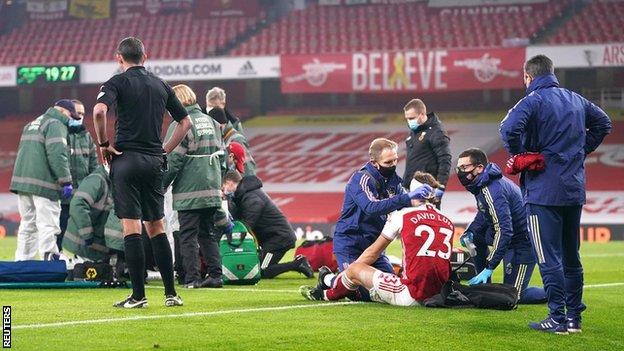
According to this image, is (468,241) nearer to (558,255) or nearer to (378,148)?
(378,148)

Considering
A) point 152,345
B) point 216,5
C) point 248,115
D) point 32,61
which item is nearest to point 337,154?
point 248,115

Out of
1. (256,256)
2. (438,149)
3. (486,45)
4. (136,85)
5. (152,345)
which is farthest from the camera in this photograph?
(486,45)

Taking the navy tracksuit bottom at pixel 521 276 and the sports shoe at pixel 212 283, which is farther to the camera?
the sports shoe at pixel 212 283

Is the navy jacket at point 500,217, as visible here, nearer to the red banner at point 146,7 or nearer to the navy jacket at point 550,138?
the navy jacket at point 550,138

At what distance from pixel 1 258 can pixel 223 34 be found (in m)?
18.3

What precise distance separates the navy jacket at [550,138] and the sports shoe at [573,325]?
792mm

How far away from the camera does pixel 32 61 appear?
114 feet

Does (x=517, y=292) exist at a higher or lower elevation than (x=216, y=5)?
lower

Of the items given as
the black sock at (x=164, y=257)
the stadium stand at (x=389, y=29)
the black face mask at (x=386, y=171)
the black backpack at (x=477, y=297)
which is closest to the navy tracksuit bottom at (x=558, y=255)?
the black backpack at (x=477, y=297)

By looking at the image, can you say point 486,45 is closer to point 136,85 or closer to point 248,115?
point 248,115

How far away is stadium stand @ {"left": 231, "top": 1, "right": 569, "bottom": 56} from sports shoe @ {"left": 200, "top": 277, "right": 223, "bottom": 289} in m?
21.3

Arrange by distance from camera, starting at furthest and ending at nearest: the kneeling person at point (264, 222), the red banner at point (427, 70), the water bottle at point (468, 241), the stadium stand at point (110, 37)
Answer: the stadium stand at point (110, 37), the red banner at point (427, 70), the kneeling person at point (264, 222), the water bottle at point (468, 241)

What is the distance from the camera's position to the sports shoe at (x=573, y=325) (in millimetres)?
8145

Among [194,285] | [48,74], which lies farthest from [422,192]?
[48,74]
